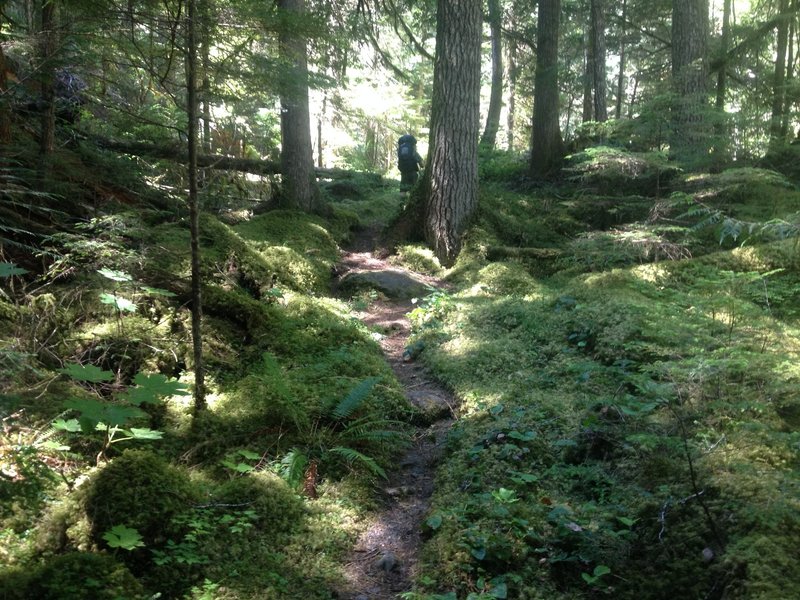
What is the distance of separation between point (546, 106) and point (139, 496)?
15.1 m

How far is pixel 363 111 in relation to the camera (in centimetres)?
2739

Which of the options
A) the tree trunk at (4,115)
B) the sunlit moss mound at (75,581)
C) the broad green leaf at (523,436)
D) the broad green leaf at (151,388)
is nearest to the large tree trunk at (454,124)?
the broad green leaf at (523,436)

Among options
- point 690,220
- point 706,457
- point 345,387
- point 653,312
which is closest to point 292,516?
point 345,387

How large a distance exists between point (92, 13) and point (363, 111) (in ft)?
81.1

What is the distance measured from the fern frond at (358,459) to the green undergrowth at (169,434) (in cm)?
2

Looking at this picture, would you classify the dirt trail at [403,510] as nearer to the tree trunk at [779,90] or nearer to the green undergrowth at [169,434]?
the green undergrowth at [169,434]

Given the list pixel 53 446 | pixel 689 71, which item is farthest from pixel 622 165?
pixel 53 446

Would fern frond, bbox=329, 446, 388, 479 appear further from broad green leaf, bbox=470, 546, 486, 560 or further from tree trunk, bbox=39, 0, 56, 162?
tree trunk, bbox=39, 0, 56, 162

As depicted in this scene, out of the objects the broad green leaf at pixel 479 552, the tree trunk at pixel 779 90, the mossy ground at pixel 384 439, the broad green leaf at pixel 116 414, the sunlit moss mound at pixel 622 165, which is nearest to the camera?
the mossy ground at pixel 384 439

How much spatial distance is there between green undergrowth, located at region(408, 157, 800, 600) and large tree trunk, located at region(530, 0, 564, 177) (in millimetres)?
9244

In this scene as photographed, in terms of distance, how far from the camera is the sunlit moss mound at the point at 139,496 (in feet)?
9.36

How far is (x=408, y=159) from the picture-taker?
17359mm

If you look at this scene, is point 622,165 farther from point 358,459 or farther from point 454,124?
point 358,459

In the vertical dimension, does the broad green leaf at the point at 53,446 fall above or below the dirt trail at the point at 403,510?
above
